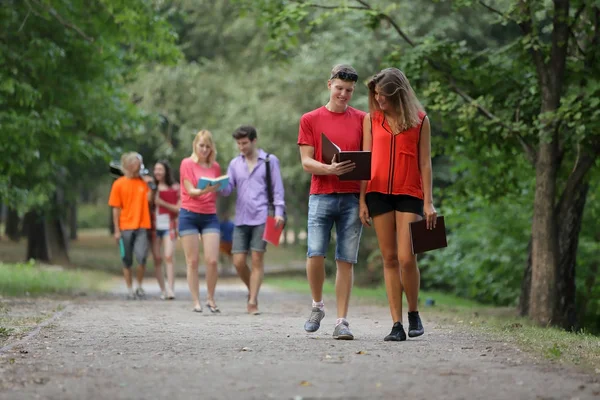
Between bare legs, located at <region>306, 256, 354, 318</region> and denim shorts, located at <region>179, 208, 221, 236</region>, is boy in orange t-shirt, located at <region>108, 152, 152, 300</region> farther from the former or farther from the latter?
bare legs, located at <region>306, 256, 354, 318</region>

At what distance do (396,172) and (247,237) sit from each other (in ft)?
14.9

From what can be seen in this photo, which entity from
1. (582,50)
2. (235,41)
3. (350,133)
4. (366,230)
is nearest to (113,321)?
(350,133)

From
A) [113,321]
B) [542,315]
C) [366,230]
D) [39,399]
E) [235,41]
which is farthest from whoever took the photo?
[235,41]

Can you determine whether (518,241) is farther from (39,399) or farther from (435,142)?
(39,399)

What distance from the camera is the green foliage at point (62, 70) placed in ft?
58.1

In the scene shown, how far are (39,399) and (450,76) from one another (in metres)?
10.7

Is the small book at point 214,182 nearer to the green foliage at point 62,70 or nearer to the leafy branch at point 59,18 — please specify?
the green foliage at point 62,70

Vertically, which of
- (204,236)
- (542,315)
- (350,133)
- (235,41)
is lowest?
(542,315)

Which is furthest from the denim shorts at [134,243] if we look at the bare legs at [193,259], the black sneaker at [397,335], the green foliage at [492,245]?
the black sneaker at [397,335]

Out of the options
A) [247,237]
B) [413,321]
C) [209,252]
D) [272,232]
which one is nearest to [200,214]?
[209,252]

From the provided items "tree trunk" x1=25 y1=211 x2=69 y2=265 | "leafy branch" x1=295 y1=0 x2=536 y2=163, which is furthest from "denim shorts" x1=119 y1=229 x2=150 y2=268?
"tree trunk" x1=25 y1=211 x2=69 y2=265

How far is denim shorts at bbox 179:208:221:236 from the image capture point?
14156 mm

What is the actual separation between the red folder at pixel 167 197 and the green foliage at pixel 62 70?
1.98 meters

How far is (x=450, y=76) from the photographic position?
15.9 metres
